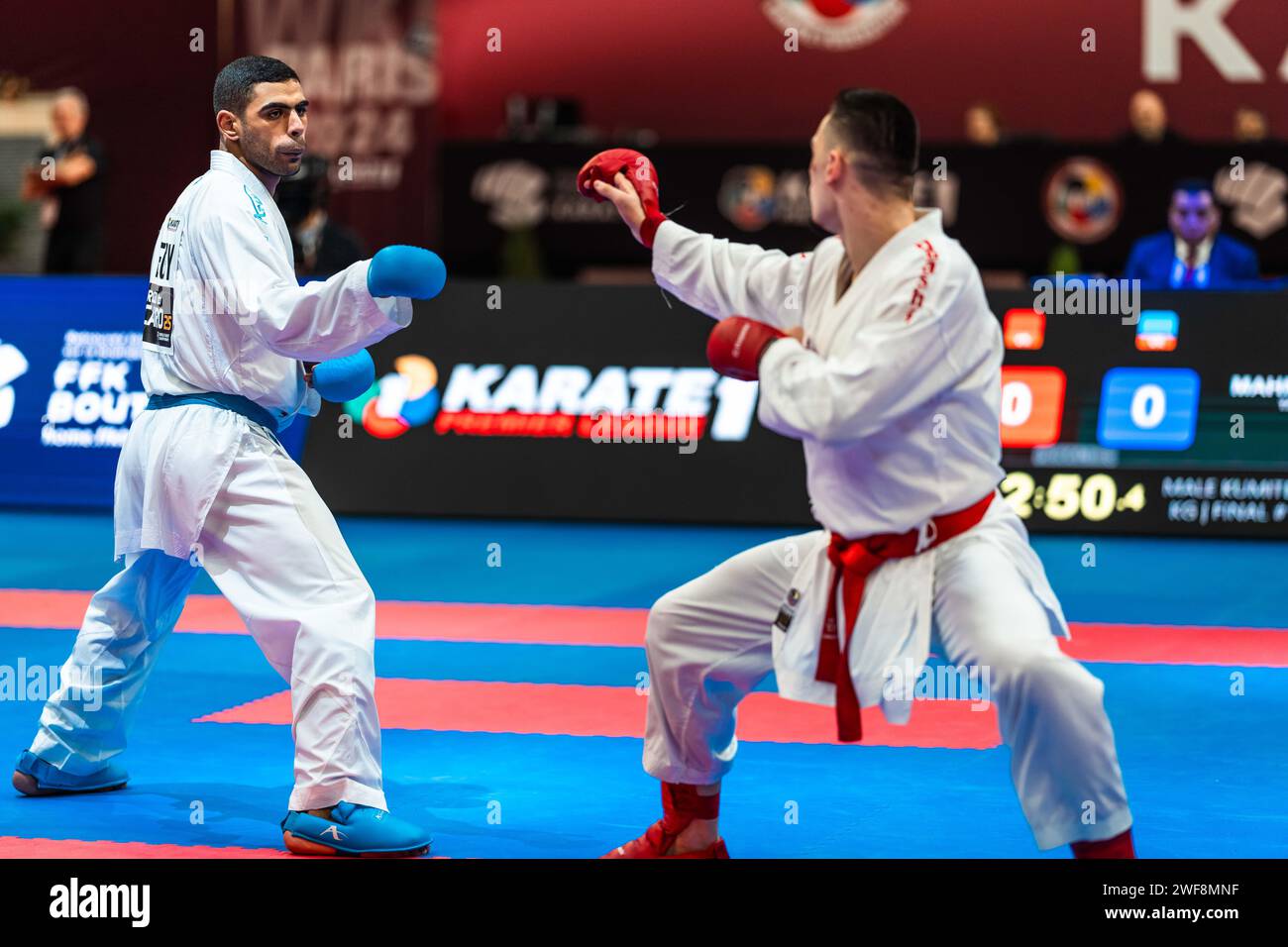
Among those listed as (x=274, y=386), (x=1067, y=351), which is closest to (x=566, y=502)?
(x=1067, y=351)

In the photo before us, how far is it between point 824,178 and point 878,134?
153 millimetres

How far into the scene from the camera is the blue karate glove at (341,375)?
5078mm

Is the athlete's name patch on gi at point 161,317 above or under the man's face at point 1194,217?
under

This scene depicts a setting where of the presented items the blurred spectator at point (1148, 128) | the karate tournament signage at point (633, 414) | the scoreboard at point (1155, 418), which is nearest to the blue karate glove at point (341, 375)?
the karate tournament signage at point (633, 414)

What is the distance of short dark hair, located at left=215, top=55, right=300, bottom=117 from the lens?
465 centimetres

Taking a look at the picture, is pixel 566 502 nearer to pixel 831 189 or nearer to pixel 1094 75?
pixel 831 189

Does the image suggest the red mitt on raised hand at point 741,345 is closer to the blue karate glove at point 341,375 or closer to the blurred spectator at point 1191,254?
the blue karate glove at point 341,375

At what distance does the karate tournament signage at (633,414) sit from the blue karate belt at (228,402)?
233 inches

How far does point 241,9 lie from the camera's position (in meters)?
18.4

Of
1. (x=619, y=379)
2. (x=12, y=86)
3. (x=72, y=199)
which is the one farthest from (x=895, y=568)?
(x=12, y=86)

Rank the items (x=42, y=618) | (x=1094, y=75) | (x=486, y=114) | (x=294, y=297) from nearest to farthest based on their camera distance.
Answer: (x=294, y=297) → (x=42, y=618) → (x=1094, y=75) → (x=486, y=114)

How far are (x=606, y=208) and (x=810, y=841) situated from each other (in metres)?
13.5

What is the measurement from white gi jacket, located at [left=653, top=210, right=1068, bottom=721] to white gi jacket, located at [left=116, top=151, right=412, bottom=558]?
1.16 m

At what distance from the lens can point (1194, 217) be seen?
12250 millimetres
